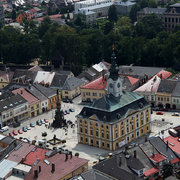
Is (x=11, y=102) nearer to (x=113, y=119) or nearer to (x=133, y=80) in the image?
(x=113, y=119)

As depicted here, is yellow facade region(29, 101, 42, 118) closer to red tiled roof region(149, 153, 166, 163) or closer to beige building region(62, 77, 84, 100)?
beige building region(62, 77, 84, 100)

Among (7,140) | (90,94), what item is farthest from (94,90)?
(7,140)

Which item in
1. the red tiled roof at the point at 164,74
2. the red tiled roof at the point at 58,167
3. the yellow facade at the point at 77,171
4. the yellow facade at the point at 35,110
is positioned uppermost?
the red tiled roof at the point at 164,74

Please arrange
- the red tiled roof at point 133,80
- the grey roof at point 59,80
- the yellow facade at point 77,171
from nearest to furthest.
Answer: the yellow facade at point 77,171 → the red tiled roof at point 133,80 → the grey roof at point 59,80

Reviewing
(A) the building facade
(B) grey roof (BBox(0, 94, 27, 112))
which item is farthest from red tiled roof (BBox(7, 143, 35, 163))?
(B) grey roof (BBox(0, 94, 27, 112))

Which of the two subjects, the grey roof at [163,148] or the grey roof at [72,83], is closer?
the grey roof at [163,148]

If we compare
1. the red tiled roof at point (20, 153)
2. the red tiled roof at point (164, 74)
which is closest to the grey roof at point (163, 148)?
the red tiled roof at point (20, 153)

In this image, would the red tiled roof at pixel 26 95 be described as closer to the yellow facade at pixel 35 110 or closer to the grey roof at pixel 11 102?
the yellow facade at pixel 35 110
